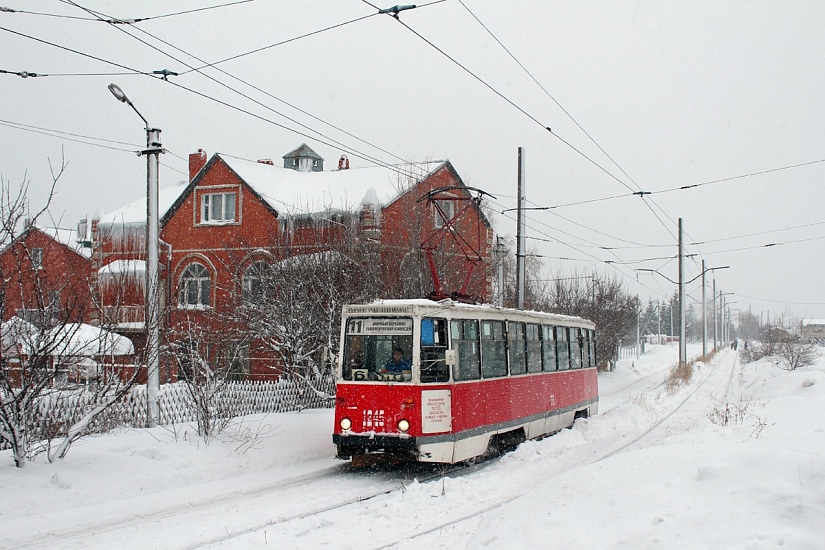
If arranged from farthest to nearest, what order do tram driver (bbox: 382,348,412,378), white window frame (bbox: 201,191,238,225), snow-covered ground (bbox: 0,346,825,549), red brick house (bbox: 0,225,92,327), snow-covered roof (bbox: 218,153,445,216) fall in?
white window frame (bbox: 201,191,238,225) < snow-covered roof (bbox: 218,153,445,216) < tram driver (bbox: 382,348,412,378) < red brick house (bbox: 0,225,92,327) < snow-covered ground (bbox: 0,346,825,549)

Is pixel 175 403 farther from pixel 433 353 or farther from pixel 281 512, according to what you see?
pixel 281 512

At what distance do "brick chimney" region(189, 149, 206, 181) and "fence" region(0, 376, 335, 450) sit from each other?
979 inches

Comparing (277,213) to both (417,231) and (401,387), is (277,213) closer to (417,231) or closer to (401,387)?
(417,231)

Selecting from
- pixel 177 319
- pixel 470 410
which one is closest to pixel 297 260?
Answer: pixel 177 319

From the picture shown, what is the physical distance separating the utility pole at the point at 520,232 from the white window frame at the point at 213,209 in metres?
19.1

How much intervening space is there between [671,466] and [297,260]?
1731 cm

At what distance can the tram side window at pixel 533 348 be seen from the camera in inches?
619

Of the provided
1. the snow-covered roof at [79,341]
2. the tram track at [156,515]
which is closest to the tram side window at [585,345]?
the tram track at [156,515]

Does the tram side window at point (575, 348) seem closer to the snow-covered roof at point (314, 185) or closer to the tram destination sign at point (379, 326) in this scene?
the tram destination sign at point (379, 326)

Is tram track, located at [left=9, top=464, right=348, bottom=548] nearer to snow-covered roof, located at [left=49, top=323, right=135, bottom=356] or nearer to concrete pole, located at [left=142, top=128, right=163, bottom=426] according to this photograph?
snow-covered roof, located at [left=49, top=323, right=135, bottom=356]

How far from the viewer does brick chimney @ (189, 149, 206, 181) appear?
143ft

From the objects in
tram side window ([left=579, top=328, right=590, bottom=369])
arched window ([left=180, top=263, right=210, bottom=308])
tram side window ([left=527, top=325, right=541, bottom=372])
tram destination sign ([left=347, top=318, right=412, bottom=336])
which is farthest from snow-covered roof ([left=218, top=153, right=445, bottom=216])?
tram destination sign ([left=347, top=318, right=412, bottom=336])

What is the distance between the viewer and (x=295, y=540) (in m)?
8.09

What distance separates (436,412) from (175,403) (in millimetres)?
6773
